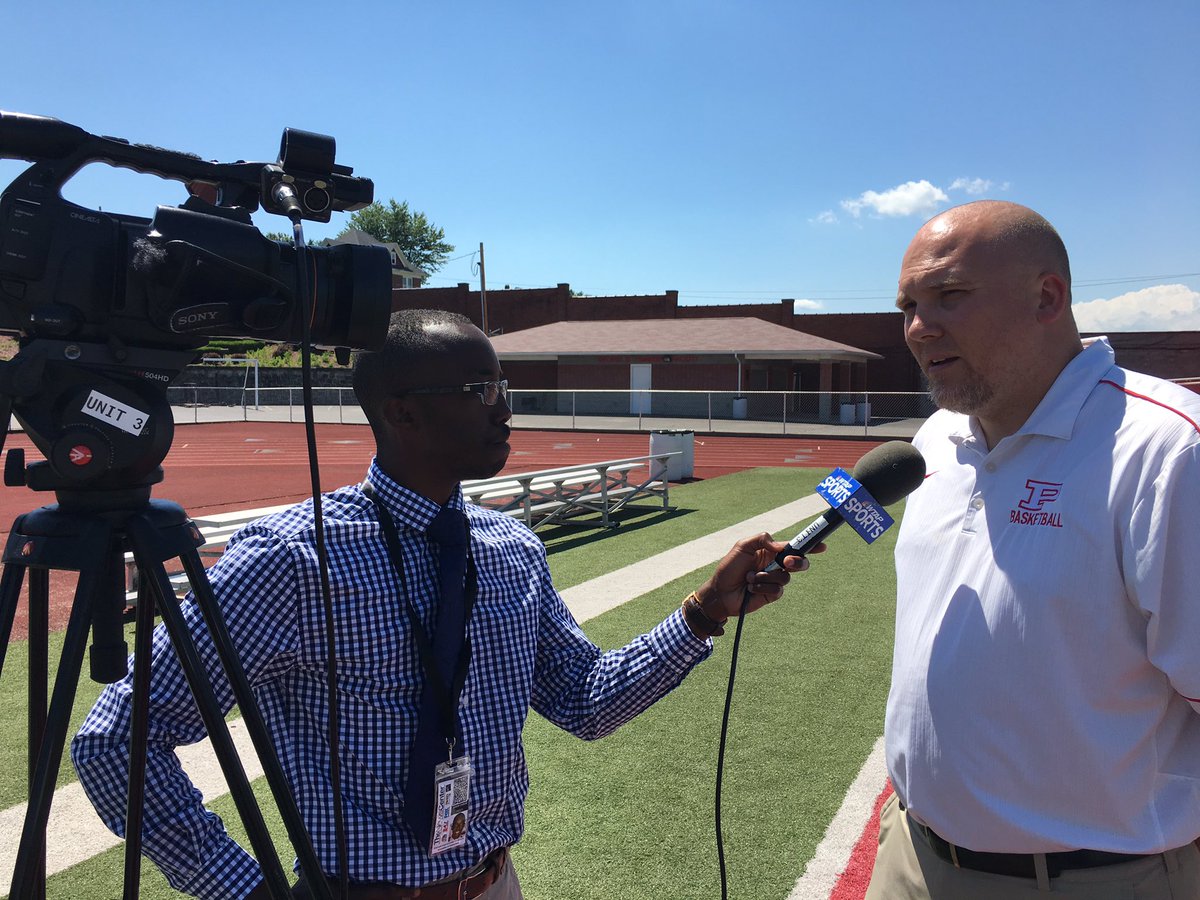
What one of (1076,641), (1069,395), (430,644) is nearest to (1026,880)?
(1076,641)

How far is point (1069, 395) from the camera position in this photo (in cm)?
187

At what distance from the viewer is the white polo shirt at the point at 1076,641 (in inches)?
64.5

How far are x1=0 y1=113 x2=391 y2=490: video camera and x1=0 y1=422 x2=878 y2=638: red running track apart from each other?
711 centimetres

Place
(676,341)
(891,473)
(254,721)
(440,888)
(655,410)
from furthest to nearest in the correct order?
(676,341), (655,410), (891,473), (440,888), (254,721)

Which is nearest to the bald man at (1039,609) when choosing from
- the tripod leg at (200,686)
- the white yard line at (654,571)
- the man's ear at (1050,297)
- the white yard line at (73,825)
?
the man's ear at (1050,297)

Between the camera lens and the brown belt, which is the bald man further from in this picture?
the camera lens

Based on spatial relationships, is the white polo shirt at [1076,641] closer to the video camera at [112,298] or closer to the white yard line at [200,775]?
the video camera at [112,298]

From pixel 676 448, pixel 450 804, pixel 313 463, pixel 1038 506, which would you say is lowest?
pixel 676 448

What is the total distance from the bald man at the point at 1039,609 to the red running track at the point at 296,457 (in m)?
7.38

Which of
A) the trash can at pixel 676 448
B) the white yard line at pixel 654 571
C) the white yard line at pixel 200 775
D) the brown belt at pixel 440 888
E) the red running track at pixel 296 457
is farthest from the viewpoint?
the trash can at pixel 676 448

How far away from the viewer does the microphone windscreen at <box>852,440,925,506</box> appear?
2105mm

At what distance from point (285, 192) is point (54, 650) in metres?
5.68

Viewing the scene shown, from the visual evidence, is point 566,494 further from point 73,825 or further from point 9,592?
point 9,592

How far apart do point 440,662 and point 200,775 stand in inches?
124
